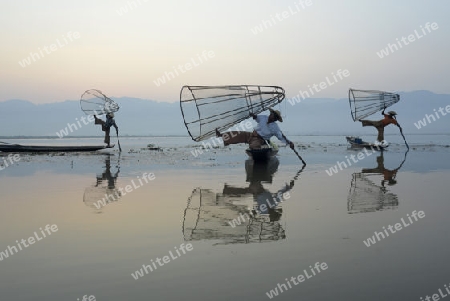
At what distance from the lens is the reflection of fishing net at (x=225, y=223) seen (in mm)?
6812

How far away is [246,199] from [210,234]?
12.0 feet

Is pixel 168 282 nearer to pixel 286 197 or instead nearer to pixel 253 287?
pixel 253 287

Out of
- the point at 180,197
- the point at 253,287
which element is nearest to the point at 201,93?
the point at 180,197

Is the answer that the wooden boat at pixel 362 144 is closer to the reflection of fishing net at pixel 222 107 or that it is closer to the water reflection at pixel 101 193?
the reflection of fishing net at pixel 222 107

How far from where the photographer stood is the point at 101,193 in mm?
11578

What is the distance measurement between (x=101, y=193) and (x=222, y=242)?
19.6 ft

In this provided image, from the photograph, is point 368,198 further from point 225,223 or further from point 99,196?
point 99,196

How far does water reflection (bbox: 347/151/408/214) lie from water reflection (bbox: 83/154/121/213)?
524 centimetres

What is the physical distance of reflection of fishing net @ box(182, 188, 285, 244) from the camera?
681cm

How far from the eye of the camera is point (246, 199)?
1066 cm

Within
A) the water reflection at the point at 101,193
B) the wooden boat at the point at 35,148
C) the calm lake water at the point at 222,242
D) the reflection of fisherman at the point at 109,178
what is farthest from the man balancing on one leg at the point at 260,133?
the wooden boat at the point at 35,148

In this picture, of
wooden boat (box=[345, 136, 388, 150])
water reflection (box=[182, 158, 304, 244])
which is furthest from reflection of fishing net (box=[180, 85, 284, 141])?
wooden boat (box=[345, 136, 388, 150])

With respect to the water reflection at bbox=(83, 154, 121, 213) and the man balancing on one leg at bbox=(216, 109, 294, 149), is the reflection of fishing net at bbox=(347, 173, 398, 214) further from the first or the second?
the man balancing on one leg at bbox=(216, 109, 294, 149)

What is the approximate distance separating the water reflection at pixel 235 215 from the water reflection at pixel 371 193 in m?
1.64
